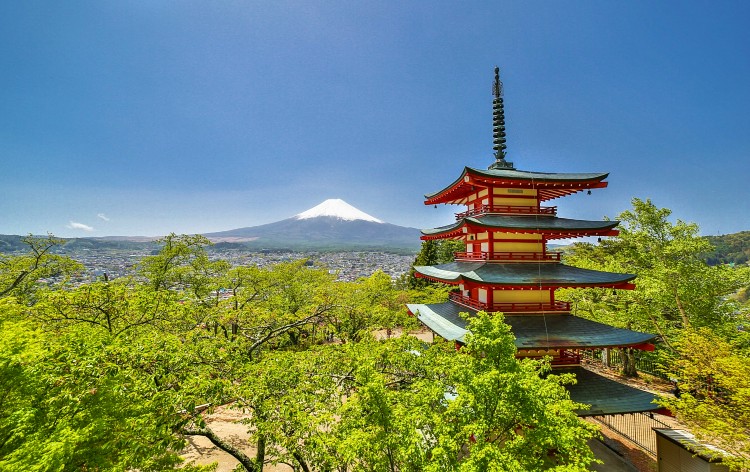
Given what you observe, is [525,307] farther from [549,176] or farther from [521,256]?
[549,176]

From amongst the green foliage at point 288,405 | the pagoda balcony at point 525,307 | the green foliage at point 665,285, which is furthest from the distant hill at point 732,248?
the green foliage at point 288,405

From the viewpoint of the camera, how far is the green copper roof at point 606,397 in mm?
8828

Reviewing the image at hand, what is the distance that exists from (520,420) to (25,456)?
8.76 meters

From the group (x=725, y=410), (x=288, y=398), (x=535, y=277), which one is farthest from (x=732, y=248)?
(x=288, y=398)

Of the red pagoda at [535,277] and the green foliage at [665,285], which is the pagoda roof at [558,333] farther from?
the green foliage at [665,285]

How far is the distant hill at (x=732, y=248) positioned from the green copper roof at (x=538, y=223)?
98.2m

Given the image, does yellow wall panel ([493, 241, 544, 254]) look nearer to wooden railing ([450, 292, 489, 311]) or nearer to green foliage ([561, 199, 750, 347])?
wooden railing ([450, 292, 489, 311])

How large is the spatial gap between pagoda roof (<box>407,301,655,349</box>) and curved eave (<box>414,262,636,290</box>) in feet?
4.92

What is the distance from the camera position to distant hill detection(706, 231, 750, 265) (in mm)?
73188

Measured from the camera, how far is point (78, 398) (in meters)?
5.30

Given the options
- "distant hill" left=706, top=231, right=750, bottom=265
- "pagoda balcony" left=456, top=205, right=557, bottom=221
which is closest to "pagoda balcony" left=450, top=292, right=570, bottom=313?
"pagoda balcony" left=456, top=205, right=557, bottom=221

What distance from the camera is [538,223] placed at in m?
11.1

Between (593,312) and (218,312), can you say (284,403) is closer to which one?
(218,312)

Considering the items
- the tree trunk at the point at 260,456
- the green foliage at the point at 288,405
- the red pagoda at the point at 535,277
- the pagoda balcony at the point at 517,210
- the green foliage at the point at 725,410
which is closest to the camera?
the green foliage at the point at 288,405
